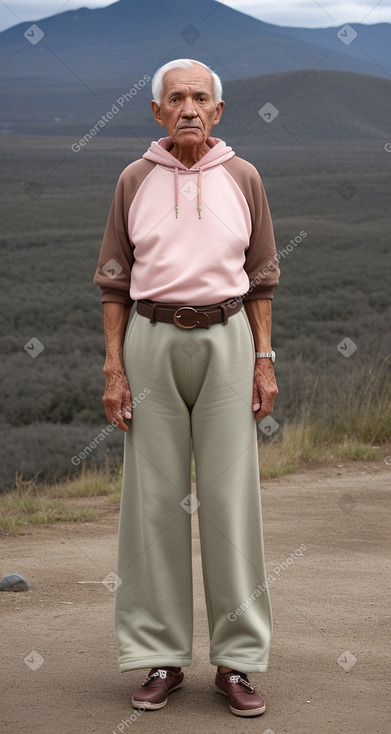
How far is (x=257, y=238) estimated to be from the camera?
3.39 meters

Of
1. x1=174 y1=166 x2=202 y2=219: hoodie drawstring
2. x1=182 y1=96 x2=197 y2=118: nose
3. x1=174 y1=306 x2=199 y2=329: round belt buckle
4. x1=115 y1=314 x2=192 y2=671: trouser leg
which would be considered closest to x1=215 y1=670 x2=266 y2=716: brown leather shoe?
x1=115 y1=314 x2=192 y2=671: trouser leg

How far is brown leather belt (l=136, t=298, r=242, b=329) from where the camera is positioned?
323 cm

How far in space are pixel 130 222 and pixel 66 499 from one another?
14.4ft

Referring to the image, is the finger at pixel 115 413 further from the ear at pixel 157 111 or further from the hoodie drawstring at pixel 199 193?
the ear at pixel 157 111

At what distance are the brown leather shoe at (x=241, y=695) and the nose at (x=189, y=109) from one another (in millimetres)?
1776

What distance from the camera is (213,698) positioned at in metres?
3.48

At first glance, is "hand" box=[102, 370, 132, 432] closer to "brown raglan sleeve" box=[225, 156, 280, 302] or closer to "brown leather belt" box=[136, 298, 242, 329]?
"brown leather belt" box=[136, 298, 242, 329]

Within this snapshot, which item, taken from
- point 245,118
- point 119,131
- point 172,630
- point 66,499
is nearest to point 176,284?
point 172,630

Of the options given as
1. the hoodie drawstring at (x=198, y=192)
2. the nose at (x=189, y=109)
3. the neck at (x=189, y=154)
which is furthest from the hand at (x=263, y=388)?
the nose at (x=189, y=109)

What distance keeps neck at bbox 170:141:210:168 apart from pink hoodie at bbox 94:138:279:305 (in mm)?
22

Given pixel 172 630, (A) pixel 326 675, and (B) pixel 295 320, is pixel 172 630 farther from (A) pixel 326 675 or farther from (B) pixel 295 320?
(B) pixel 295 320

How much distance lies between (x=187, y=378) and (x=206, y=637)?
136cm

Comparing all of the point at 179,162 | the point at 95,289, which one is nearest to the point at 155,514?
the point at 179,162

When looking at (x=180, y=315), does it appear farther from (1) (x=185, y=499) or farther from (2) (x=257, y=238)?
(1) (x=185, y=499)
